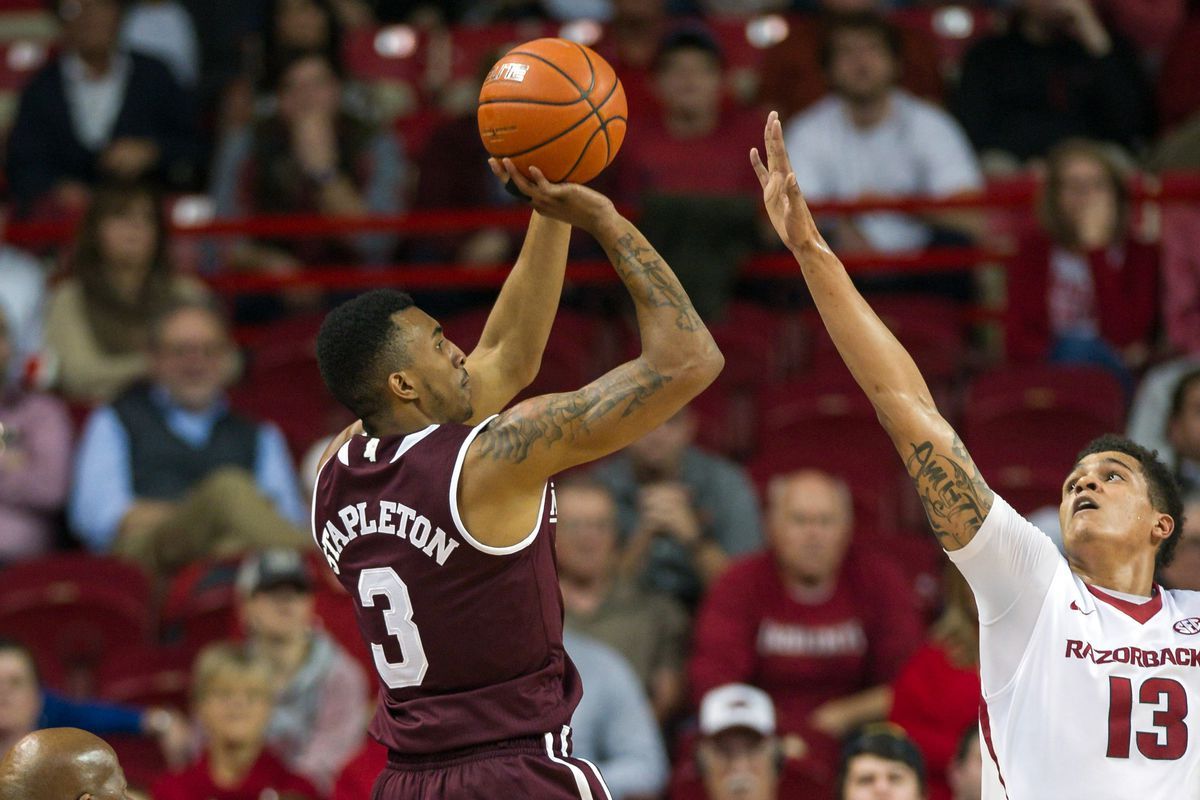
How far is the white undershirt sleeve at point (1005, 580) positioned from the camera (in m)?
4.25

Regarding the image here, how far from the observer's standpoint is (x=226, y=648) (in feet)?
24.7

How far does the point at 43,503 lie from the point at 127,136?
9.72ft

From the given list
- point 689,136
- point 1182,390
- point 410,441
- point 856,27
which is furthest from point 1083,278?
point 410,441

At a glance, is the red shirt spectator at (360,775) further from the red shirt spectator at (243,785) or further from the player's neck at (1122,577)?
the player's neck at (1122,577)

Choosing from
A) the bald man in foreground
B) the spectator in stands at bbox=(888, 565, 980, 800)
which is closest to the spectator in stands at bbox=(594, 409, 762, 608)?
the spectator in stands at bbox=(888, 565, 980, 800)

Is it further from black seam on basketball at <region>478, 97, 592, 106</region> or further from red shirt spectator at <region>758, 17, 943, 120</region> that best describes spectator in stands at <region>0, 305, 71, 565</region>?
black seam on basketball at <region>478, 97, 592, 106</region>

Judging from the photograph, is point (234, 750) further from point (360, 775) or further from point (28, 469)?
point (28, 469)

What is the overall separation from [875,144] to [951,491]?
6.01 meters

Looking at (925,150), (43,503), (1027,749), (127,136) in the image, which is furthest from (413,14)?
(1027,749)

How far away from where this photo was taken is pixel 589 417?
170 inches

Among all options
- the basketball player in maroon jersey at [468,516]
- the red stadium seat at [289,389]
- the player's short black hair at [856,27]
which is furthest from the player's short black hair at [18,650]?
the player's short black hair at [856,27]

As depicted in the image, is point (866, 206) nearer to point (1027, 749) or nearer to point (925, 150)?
point (925, 150)

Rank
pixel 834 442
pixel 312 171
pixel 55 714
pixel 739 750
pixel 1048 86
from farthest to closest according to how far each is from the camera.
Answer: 1. pixel 1048 86
2. pixel 312 171
3. pixel 834 442
4. pixel 55 714
5. pixel 739 750

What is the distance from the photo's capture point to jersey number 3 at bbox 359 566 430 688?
4.40 m
